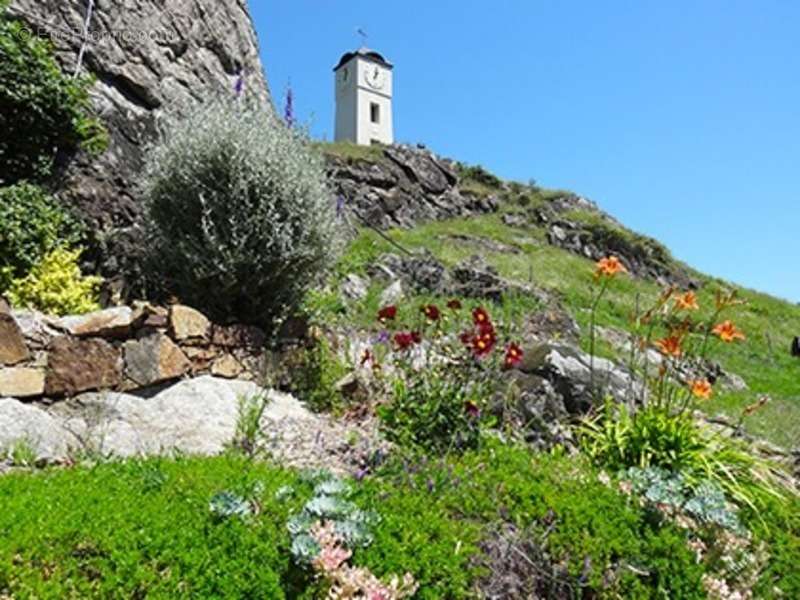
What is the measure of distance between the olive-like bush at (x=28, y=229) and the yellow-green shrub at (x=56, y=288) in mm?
86

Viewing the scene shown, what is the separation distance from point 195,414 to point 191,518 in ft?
8.38

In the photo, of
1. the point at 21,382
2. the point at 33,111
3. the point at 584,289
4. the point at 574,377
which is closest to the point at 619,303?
the point at 584,289

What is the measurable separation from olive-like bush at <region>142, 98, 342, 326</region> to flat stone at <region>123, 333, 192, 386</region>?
2.23 ft

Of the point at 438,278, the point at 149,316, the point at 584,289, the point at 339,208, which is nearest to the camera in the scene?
the point at 149,316

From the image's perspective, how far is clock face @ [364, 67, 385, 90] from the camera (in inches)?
1939

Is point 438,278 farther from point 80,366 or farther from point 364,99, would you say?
point 364,99

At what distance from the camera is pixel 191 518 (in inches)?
103

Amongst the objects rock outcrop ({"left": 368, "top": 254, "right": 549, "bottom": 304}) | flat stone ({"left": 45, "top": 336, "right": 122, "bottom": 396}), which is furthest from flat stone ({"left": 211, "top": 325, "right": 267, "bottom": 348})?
rock outcrop ({"left": 368, "top": 254, "right": 549, "bottom": 304})

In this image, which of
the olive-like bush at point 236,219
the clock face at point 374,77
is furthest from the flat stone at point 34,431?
the clock face at point 374,77

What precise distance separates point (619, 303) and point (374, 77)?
35153 millimetres

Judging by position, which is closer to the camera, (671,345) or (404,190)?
(671,345)

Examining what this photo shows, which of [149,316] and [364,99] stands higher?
[364,99]

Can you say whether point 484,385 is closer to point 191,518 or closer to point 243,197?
point 243,197

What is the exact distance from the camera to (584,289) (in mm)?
20062
